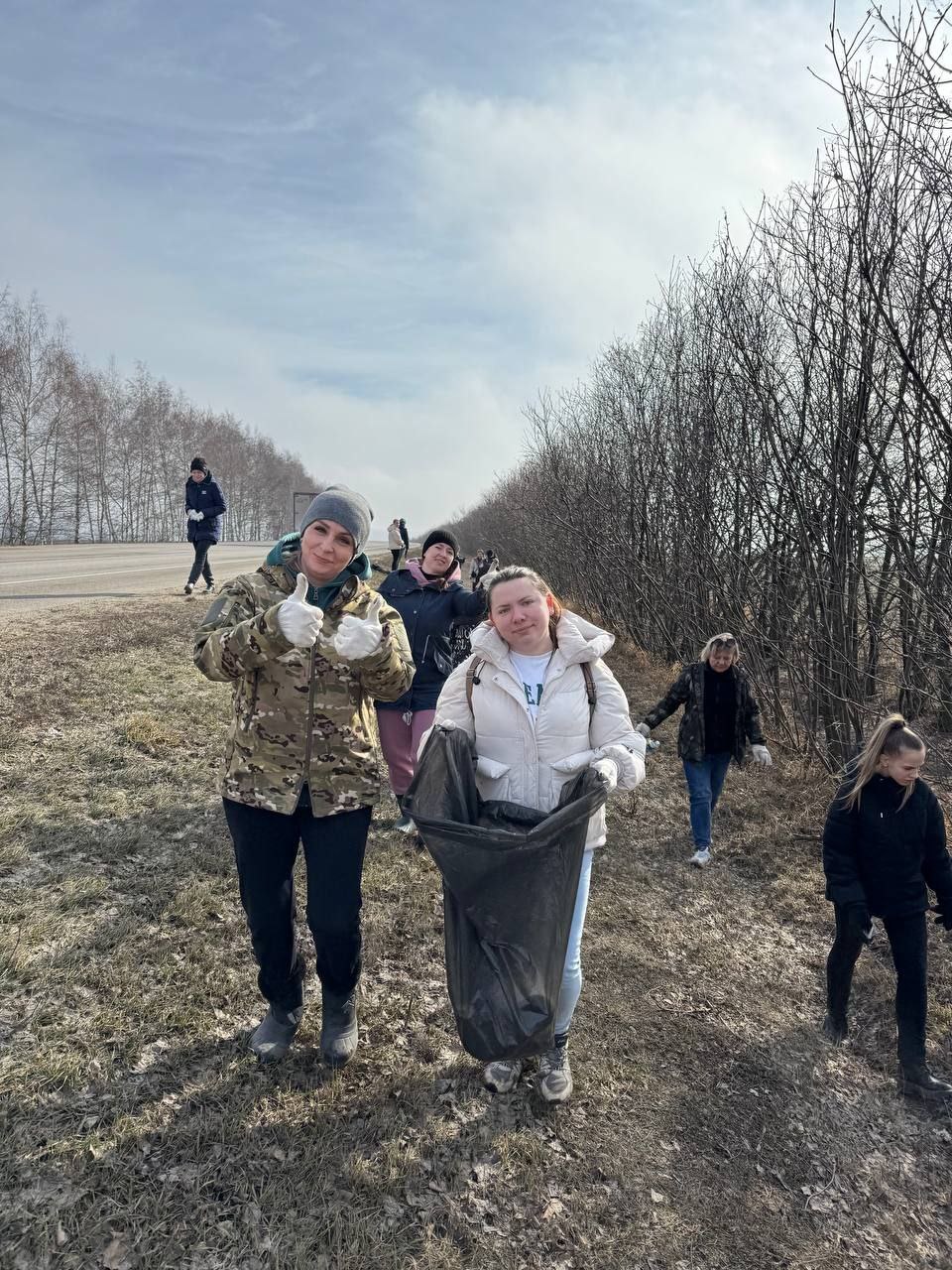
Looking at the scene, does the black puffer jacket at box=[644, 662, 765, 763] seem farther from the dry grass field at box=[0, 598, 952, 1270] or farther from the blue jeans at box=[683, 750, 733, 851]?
the dry grass field at box=[0, 598, 952, 1270]

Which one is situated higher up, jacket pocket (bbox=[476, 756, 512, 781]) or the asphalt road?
the asphalt road

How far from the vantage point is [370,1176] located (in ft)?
7.22

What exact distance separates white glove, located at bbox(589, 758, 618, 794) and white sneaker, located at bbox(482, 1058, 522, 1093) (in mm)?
1357

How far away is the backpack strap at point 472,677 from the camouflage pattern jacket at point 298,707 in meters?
0.26

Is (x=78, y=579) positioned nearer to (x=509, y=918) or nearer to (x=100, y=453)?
(x=509, y=918)

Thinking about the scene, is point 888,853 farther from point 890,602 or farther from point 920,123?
point 920,123

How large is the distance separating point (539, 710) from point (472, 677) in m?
0.29

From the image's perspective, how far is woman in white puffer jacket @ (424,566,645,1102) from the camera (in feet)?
7.64

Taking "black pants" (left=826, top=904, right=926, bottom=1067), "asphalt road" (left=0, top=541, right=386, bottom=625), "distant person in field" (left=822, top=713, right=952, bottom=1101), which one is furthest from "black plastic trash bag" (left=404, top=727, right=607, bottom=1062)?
"asphalt road" (left=0, top=541, right=386, bottom=625)

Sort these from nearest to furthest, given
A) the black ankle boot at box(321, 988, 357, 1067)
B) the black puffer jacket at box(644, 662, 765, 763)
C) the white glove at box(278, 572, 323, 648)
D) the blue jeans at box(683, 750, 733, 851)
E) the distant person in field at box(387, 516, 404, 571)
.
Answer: the white glove at box(278, 572, 323, 648), the black ankle boot at box(321, 988, 357, 1067), the black puffer jacket at box(644, 662, 765, 763), the blue jeans at box(683, 750, 733, 851), the distant person in field at box(387, 516, 404, 571)

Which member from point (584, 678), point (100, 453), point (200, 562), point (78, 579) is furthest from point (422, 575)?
point (100, 453)

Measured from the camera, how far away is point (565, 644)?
2.42 meters

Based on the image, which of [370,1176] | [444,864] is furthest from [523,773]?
[370,1176]

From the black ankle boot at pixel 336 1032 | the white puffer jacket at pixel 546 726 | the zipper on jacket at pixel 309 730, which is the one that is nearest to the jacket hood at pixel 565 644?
the white puffer jacket at pixel 546 726
